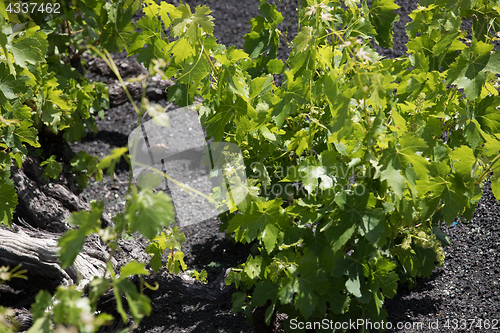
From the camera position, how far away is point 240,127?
1681 millimetres

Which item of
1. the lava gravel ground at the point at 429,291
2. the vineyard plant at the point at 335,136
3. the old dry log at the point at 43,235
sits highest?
the vineyard plant at the point at 335,136

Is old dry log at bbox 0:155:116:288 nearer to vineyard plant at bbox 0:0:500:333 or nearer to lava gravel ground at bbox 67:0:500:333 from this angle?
vineyard plant at bbox 0:0:500:333

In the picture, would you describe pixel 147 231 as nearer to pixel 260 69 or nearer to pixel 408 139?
pixel 408 139

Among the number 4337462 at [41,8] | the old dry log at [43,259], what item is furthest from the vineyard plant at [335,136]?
the number 4337462 at [41,8]

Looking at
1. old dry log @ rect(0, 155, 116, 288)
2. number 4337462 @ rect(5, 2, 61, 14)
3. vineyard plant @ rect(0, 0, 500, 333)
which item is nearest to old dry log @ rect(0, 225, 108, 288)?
old dry log @ rect(0, 155, 116, 288)

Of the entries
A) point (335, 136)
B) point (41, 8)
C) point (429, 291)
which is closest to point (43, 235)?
point (41, 8)

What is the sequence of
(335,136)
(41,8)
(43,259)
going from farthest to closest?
(41,8)
(43,259)
(335,136)

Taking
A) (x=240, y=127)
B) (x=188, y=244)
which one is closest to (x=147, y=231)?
(x=240, y=127)

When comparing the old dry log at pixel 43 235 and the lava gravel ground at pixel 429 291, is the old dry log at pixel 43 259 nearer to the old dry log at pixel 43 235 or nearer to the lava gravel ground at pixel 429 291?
the old dry log at pixel 43 235

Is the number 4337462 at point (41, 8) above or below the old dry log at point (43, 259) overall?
above

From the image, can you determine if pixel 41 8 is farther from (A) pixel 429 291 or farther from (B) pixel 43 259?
(A) pixel 429 291

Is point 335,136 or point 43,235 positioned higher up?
point 335,136

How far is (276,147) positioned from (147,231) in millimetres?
979

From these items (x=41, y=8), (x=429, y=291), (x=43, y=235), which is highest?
(x=41, y=8)
